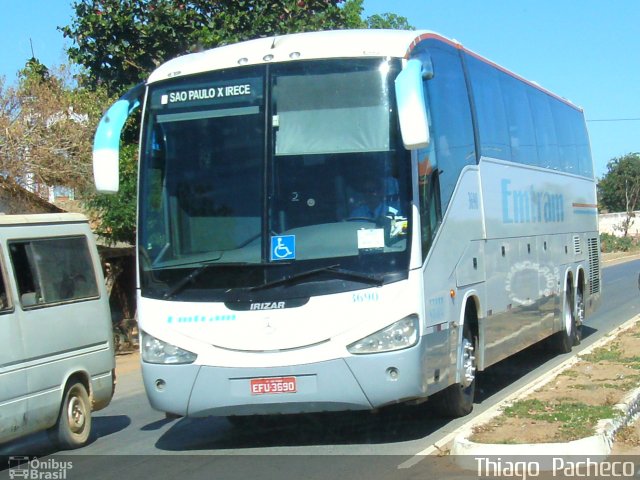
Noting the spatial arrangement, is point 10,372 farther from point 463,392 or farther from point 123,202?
point 123,202

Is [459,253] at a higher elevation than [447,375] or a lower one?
higher

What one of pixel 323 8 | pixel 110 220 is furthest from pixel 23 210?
pixel 323 8

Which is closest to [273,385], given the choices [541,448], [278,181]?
[278,181]

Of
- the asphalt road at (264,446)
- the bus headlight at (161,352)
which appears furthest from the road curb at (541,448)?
the bus headlight at (161,352)

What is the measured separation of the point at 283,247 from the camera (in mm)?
7734

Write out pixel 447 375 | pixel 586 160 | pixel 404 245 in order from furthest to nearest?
pixel 586 160, pixel 447 375, pixel 404 245

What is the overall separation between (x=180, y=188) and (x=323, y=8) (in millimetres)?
9569

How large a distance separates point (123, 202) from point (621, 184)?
72.6 meters

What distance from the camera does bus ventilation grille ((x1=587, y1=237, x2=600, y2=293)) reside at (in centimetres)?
1631

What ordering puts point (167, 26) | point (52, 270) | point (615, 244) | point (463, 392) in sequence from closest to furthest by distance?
1. point (463, 392)
2. point (52, 270)
3. point (167, 26)
4. point (615, 244)

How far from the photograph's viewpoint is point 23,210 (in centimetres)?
1727

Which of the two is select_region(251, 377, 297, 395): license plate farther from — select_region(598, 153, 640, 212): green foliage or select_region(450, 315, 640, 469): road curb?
select_region(598, 153, 640, 212): green foliage

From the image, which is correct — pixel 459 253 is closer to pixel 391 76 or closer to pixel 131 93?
pixel 391 76

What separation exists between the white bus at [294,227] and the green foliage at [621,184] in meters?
73.8
